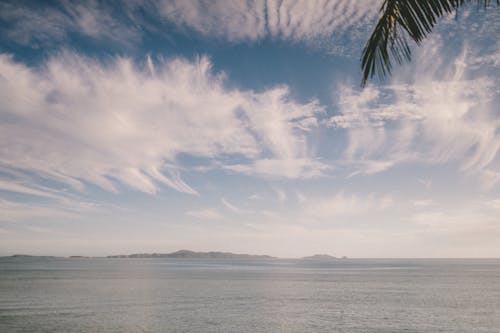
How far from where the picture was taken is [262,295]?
196ft

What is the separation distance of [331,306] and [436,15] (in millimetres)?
49258

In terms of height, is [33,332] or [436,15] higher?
[436,15]

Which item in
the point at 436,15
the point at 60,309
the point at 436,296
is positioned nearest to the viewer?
the point at 436,15

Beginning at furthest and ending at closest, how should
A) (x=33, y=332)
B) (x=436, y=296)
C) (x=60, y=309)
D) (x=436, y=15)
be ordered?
(x=436, y=296) < (x=60, y=309) < (x=33, y=332) < (x=436, y=15)

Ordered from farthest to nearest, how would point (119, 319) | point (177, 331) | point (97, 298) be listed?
point (97, 298) → point (119, 319) → point (177, 331)

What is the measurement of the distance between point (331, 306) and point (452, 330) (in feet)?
52.5

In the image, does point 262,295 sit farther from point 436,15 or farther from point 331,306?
point 436,15

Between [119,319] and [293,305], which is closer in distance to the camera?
[119,319]

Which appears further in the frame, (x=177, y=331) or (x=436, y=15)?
(x=177, y=331)

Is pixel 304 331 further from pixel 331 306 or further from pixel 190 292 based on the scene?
pixel 190 292

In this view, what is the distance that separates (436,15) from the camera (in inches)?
148

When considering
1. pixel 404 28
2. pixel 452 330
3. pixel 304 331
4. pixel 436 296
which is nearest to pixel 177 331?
pixel 304 331

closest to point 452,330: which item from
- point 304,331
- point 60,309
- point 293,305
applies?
point 304,331

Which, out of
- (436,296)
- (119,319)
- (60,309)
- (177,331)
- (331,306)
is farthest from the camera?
(436,296)
